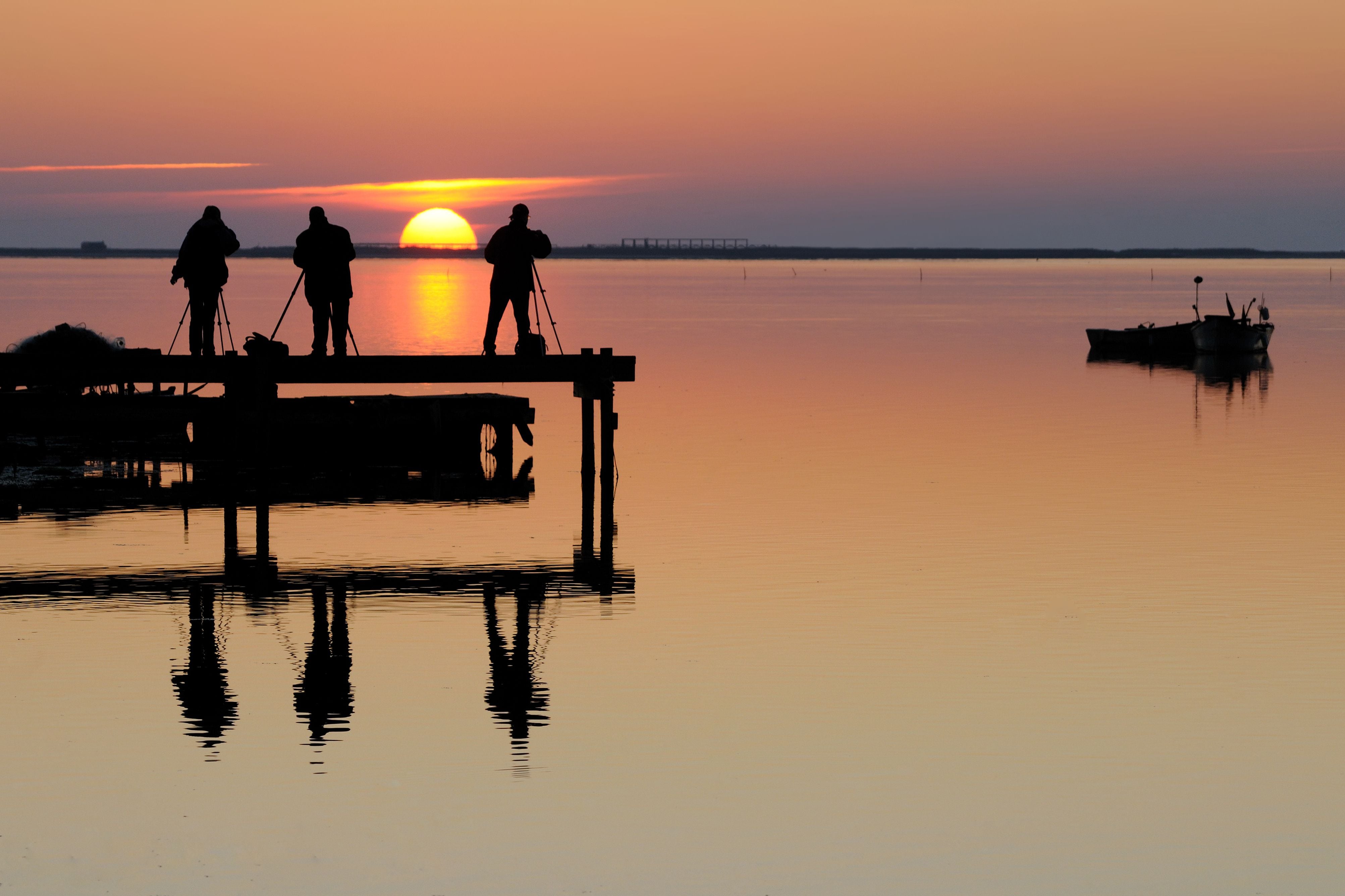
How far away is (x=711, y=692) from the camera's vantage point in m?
16.4

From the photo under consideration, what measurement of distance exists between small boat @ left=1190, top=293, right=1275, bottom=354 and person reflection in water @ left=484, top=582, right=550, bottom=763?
63680 mm

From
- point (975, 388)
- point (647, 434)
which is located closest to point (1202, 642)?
point (647, 434)

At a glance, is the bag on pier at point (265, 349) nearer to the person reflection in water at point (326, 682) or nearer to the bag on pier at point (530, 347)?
the bag on pier at point (530, 347)

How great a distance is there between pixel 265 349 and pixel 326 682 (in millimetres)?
11809

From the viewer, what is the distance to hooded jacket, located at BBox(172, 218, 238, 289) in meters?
29.8

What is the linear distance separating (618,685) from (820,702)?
1983 mm

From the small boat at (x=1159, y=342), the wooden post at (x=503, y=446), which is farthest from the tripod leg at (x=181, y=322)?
the small boat at (x=1159, y=342)

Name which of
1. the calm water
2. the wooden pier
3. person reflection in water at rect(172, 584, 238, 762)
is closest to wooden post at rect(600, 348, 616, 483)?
Answer: the wooden pier

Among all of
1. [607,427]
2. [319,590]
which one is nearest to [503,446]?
[607,427]

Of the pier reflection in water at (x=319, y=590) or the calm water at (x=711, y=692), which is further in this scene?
the pier reflection in water at (x=319, y=590)

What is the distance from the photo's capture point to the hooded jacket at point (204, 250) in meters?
29.8

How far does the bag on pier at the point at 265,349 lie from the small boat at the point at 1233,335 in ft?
190

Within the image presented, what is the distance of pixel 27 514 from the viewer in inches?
1098

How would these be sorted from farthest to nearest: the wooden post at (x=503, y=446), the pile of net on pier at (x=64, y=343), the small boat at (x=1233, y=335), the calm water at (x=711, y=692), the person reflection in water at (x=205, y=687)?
the small boat at (x=1233, y=335) → the pile of net on pier at (x=64, y=343) → the wooden post at (x=503, y=446) → the person reflection in water at (x=205, y=687) → the calm water at (x=711, y=692)
